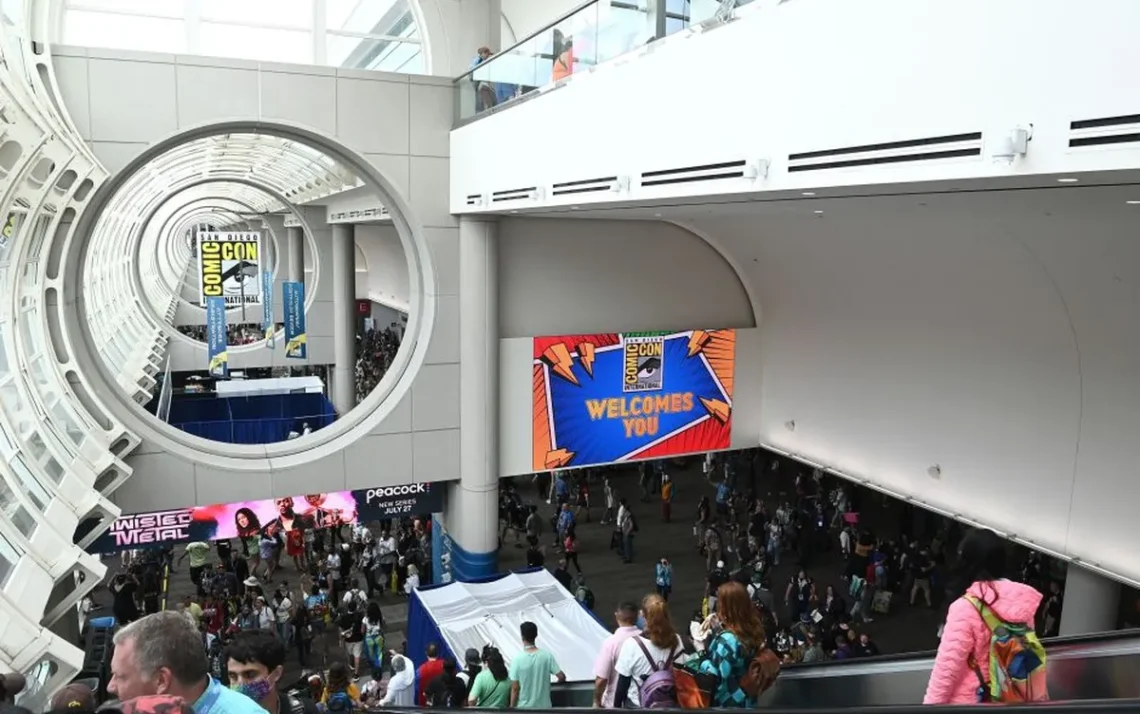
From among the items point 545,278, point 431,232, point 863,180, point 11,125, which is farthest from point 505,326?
point 863,180

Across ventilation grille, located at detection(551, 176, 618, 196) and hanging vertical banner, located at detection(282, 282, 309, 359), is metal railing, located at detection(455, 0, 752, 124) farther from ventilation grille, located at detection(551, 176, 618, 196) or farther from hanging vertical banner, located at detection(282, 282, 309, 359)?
hanging vertical banner, located at detection(282, 282, 309, 359)

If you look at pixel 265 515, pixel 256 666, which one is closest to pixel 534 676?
pixel 256 666

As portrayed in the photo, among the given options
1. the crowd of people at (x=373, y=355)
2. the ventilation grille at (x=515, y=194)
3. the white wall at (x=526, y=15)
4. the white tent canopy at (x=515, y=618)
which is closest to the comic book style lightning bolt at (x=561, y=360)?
the ventilation grille at (x=515, y=194)

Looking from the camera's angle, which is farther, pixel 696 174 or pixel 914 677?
pixel 696 174

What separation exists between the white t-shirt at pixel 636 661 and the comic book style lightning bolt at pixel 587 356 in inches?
329

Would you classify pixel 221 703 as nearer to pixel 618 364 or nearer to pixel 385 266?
pixel 618 364

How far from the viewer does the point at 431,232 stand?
465 inches

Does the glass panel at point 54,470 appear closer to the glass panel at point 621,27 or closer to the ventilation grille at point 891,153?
the glass panel at point 621,27

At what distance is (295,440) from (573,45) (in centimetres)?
671

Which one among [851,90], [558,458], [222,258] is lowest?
[558,458]

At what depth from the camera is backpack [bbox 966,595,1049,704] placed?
9.23 ft

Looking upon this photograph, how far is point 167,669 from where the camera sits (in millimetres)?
2215

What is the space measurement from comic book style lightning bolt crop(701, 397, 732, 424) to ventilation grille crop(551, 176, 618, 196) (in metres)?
5.59

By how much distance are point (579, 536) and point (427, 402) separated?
593cm
